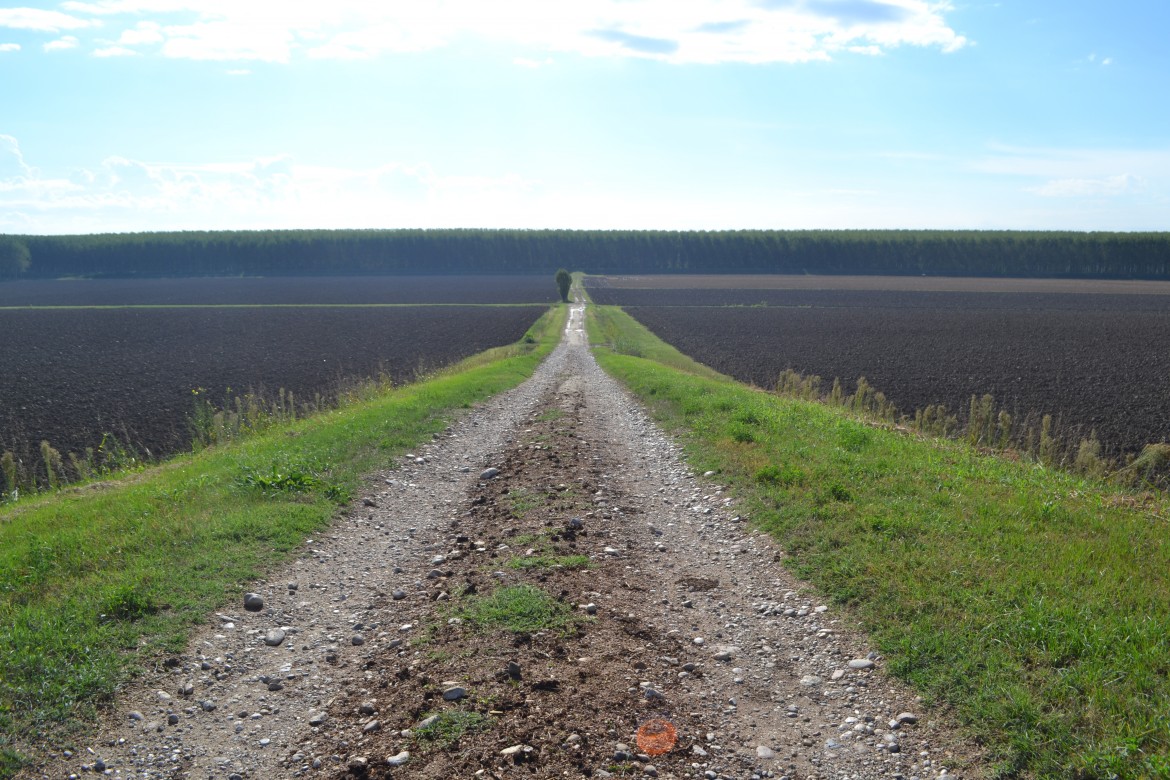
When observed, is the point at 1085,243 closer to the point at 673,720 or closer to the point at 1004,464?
the point at 1004,464

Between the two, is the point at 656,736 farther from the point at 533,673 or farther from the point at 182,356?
the point at 182,356

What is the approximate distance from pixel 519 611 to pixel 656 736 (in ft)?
7.68

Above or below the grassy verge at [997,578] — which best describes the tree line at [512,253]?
above

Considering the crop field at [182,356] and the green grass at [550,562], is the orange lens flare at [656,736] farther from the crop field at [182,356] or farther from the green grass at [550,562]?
the crop field at [182,356]

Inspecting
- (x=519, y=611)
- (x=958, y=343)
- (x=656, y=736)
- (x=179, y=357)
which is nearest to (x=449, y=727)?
(x=656, y=736)

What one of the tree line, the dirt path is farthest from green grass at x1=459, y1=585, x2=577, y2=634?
the tree line

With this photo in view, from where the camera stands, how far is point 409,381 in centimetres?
3152

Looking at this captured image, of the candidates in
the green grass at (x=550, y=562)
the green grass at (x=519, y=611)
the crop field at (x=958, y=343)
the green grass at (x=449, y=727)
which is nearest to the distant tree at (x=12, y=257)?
the crop field at (x=958, y=343)

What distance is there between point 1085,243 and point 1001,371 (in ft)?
433

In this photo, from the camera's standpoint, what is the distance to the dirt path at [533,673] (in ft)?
19.0

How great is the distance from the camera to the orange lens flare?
5.84 meters

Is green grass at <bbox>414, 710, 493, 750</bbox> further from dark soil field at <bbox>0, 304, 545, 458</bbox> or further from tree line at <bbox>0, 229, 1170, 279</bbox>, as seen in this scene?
tree line at <bbox>0, 229, 1170, 279</bbox>

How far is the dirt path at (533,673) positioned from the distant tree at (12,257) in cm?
18638

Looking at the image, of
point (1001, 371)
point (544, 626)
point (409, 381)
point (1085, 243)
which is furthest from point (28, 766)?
point (1085, 243)
